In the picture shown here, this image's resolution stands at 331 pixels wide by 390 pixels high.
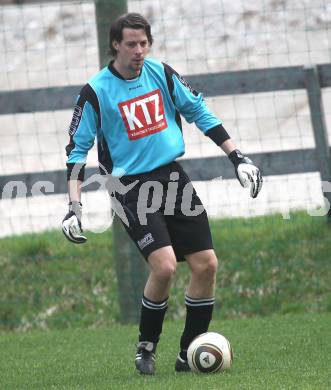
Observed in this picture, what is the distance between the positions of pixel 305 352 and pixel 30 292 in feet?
11.5

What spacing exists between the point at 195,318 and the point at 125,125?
105 centimetres

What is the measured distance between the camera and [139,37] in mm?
5855

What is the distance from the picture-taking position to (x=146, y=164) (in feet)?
19.5

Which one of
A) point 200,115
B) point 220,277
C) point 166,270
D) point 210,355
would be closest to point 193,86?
point 220,277

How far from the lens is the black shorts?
5.93 meters

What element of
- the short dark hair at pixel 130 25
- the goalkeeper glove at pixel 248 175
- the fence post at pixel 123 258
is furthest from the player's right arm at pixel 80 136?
the fence post at pixel 123 258

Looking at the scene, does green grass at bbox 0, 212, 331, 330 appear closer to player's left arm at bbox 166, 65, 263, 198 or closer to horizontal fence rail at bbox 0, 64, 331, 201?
horizontal fence rail at bbox 0, 64, 331, 201

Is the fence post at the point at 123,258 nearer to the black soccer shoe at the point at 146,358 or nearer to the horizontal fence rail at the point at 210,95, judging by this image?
the horizontal fence rail at the point at 210,95

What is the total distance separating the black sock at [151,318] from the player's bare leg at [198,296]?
139mm

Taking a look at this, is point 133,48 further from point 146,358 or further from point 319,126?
point 319,126

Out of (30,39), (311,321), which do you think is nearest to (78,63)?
(30,39)

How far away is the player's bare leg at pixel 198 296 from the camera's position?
19.5ft

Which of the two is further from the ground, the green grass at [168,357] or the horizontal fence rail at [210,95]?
the horizontal fence rail at [210,95]

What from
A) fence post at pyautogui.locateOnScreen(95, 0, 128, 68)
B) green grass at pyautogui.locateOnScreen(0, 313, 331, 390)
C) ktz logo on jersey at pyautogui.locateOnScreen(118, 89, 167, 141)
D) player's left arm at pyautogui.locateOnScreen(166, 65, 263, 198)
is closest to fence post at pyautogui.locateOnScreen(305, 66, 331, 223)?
green grass at pyautogui.locateOnScreen(0, 313, 331, 390)
